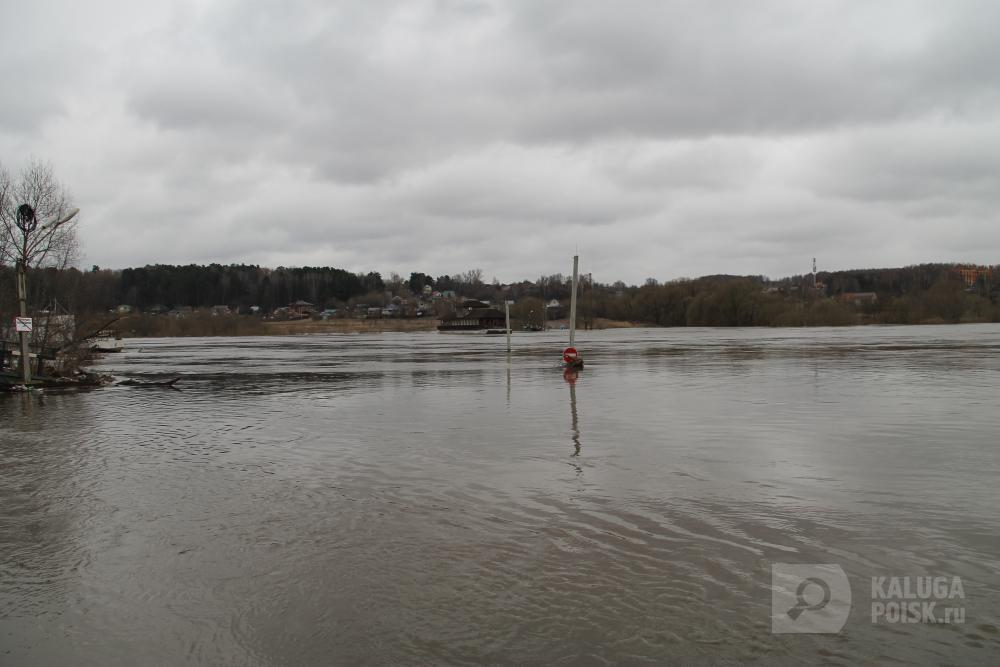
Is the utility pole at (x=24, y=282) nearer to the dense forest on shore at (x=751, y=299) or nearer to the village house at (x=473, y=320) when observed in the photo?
the dense forest on shore at (x=751, y=299)

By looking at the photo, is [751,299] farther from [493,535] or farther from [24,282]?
[493,535]

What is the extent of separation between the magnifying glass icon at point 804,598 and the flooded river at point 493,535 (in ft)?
0.10

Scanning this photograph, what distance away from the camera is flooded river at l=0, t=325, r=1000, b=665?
4.53 metres

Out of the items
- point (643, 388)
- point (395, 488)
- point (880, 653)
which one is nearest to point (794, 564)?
point (880, 653)

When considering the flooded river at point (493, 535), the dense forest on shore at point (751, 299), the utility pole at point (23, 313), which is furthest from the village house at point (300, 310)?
the flooded river at point (493, 535)

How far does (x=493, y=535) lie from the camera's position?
21.5 ft

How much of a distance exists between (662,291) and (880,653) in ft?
497

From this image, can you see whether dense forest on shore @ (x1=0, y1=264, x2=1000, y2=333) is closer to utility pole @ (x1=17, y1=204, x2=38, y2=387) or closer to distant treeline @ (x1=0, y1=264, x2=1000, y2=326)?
distant treeline @ (x1=0, y1=264, x2=1000, y2=326)

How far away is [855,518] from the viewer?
22.6ft

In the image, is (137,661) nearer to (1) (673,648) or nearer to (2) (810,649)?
(1) (673,648)

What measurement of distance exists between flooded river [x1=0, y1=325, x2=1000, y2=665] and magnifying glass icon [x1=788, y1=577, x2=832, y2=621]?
1.2 inches

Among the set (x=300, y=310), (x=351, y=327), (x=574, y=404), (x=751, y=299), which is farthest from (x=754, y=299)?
(x=574, y=404)

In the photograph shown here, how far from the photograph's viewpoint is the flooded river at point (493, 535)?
178 inches

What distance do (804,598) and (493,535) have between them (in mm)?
2670
